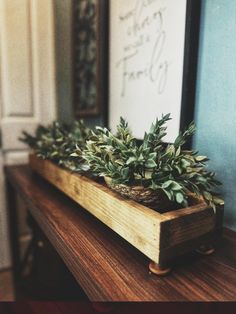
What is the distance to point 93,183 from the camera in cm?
75

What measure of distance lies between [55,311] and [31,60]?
140 cm

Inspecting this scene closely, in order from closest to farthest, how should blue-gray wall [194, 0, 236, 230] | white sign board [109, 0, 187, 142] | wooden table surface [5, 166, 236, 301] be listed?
wooden table surface [5, 166, 236, 301], blue-gray wall [194, 0, 236, 230], white sign board [109, 0, 187, 142]

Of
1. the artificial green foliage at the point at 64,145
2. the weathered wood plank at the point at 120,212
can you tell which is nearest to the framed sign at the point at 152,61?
the artificial green foliage at the point at 64,145

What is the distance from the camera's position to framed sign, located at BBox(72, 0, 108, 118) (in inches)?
58.4

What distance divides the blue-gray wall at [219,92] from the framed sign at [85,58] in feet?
2.45

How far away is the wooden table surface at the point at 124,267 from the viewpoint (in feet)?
1.61

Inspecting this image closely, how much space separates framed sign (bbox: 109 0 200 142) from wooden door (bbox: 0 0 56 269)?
62 cm

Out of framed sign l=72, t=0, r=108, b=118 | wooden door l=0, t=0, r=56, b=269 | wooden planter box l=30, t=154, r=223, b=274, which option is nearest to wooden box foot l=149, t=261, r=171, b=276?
wooden planter box l=30, t=154, r=223, b=274

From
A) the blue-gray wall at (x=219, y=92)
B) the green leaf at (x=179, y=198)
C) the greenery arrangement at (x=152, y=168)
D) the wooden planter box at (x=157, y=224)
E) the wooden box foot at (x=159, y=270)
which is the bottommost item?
the wooden box foot at (x=159, y=270)

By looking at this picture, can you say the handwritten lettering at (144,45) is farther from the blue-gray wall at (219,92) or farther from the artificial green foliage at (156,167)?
the artificial green foliage at (156,167)

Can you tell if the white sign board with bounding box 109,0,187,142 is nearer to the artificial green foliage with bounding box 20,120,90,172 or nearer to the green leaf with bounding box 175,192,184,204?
the artificial green foliage with bounding box 20,120,90,172

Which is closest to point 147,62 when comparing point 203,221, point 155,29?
point 155,29

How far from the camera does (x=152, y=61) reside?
912mm

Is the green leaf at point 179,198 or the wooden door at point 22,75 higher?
the wooden door at point 22,75
